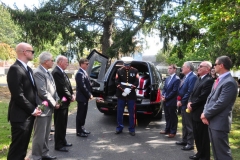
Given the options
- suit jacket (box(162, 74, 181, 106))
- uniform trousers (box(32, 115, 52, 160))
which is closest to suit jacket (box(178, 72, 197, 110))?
suit jacket (box(162, 74, 181, 106))

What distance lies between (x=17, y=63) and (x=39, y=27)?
13.6m

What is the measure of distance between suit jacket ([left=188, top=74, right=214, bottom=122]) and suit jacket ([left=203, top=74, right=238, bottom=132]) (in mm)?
669

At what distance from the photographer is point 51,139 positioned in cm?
608

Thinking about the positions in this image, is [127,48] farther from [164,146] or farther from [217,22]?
[164,146]

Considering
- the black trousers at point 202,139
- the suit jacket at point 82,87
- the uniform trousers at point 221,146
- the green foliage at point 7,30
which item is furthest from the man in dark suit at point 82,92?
the green foliage at point 7,30

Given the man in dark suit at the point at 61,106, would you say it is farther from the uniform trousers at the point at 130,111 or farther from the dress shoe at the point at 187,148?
the dress shoe at the point at 187,148

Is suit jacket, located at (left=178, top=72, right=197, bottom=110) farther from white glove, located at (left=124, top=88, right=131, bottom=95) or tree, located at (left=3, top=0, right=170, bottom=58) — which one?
tree, located at (left=3, top=0, right=170, bottom=58)

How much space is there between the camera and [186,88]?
18.8ft

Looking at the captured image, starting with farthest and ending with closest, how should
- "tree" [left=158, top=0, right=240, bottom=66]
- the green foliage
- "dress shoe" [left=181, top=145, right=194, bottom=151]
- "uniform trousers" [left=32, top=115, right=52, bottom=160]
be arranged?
the green foliage, "tree" [left=158, top=0, right=240, bottom=66], "dress shoe" [left=181, top=145, right=194, bottom=151], "uniform trousers" [left=32, top=115, right=52, bottom=160]

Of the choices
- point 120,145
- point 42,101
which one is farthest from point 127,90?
point 42,101

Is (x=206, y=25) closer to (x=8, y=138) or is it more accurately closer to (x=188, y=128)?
(x=188, y=128)

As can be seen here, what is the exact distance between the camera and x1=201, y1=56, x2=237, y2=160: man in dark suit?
3.77 metres

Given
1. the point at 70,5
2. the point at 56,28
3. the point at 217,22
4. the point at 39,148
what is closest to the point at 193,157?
the point at 39,148

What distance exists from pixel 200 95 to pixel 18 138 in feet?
10.5
